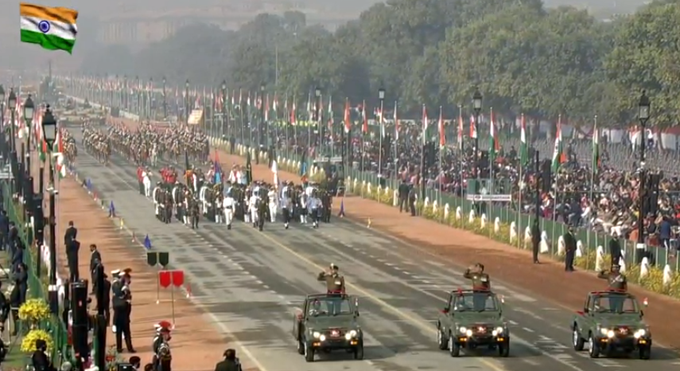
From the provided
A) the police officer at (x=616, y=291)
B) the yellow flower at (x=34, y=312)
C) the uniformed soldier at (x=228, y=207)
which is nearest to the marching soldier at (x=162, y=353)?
the yellow flower at (x=34, y=312)

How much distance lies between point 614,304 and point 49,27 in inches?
527

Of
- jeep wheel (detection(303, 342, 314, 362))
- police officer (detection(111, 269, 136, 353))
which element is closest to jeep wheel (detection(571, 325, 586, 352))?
jeep wheel (detection(303, 342, 314, 362))

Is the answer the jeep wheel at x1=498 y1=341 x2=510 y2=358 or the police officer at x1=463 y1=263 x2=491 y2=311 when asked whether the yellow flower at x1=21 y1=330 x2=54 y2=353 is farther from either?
the jeep wheel at x1=498 y1=341 x2=510 y2=358

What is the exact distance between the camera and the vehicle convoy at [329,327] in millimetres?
38312

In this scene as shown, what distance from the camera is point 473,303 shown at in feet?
129

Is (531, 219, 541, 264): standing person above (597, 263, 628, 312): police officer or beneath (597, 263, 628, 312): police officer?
beneath

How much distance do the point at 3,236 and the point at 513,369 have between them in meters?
27.5

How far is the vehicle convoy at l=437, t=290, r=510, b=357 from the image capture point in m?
38.4

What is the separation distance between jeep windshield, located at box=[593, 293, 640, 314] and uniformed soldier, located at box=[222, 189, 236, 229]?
1358 inches

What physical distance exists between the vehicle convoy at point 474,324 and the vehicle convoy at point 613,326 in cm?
175

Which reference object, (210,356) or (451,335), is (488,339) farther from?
(210,356)

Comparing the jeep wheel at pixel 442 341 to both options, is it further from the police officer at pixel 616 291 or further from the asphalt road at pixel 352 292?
the police officer at pixel 616 291

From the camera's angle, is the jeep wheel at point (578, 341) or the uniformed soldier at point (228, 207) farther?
the uniformed soldier at point (228, 207)

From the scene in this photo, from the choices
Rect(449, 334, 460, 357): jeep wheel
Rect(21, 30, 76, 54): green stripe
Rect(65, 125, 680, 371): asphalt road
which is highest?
Rect(21, 30, 76, 54): green stripe
